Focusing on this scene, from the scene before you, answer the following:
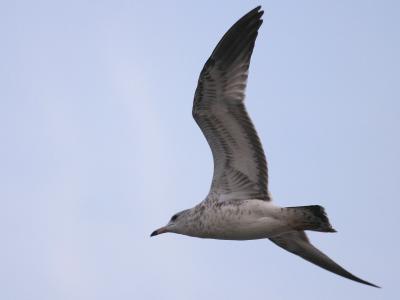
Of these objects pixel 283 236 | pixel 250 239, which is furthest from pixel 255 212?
pixel 283 236

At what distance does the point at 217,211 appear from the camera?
14047 millimetres

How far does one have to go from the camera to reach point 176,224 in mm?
14703

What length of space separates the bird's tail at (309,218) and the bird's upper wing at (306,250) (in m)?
1.48

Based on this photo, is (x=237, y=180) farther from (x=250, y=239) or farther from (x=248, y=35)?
(x=248, y=35)

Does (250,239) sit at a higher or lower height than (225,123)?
lower

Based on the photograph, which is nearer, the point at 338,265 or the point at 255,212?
the point at 255,212

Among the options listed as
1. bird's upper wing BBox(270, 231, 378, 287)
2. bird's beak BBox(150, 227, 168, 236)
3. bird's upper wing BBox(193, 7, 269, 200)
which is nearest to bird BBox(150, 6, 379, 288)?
bird's upper wing BBox(193, 7, 269, 200)

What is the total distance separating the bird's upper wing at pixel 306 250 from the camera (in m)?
15.2

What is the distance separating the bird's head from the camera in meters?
14.5

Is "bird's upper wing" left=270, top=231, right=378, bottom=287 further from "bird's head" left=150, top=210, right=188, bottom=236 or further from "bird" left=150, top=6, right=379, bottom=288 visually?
"bird's head" left=150, top=210, right=188, bottom=236

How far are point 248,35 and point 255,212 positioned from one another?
2739mm

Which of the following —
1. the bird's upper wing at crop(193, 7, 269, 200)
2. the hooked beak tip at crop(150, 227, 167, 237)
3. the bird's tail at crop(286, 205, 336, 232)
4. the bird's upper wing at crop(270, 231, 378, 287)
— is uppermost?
the bird's upper wing at crop(193, 7, 269, 200)

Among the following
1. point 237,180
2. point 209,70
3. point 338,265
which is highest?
point 209,70

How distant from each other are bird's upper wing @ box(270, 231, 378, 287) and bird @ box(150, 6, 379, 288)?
125 cm
